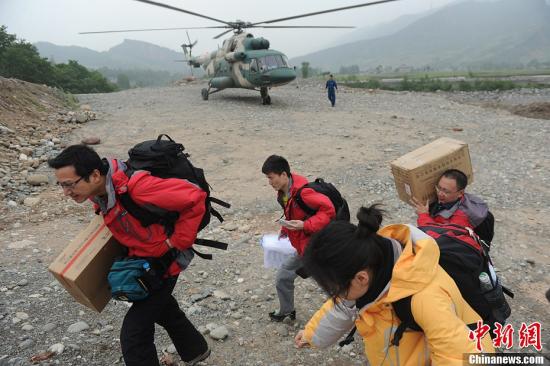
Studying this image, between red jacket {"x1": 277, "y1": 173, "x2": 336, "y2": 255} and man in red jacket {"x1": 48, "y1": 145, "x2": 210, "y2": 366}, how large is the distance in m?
0.86

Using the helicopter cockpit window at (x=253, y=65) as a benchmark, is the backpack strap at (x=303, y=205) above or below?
below

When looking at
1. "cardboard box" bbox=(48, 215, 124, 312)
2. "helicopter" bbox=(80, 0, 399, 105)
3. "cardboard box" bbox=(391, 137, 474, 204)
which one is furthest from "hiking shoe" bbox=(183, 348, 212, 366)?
"helicopter" bbox=(80, 0, 399, 105)

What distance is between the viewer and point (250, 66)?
52.3 ft

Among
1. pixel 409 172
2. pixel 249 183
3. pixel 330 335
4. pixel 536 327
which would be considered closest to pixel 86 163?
pixel 330 335

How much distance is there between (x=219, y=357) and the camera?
3352 mm

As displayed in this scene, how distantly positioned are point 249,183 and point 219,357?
15.5 feet

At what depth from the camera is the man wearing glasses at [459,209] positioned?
9.64 ft

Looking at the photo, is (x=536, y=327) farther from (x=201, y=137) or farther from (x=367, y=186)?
(x=201, y=137)

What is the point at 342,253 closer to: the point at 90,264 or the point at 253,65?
the point at 90,264

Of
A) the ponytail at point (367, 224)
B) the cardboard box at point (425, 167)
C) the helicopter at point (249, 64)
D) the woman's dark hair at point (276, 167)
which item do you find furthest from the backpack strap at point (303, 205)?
the helicopter at point (249, 64)

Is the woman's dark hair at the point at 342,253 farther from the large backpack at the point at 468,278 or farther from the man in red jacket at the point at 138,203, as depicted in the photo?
the man in red jacket at the point at 138,203

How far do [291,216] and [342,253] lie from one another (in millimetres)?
1695

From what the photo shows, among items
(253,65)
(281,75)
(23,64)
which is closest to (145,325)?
(281,75)

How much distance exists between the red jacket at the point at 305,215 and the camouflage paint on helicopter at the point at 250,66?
43.2 ft
